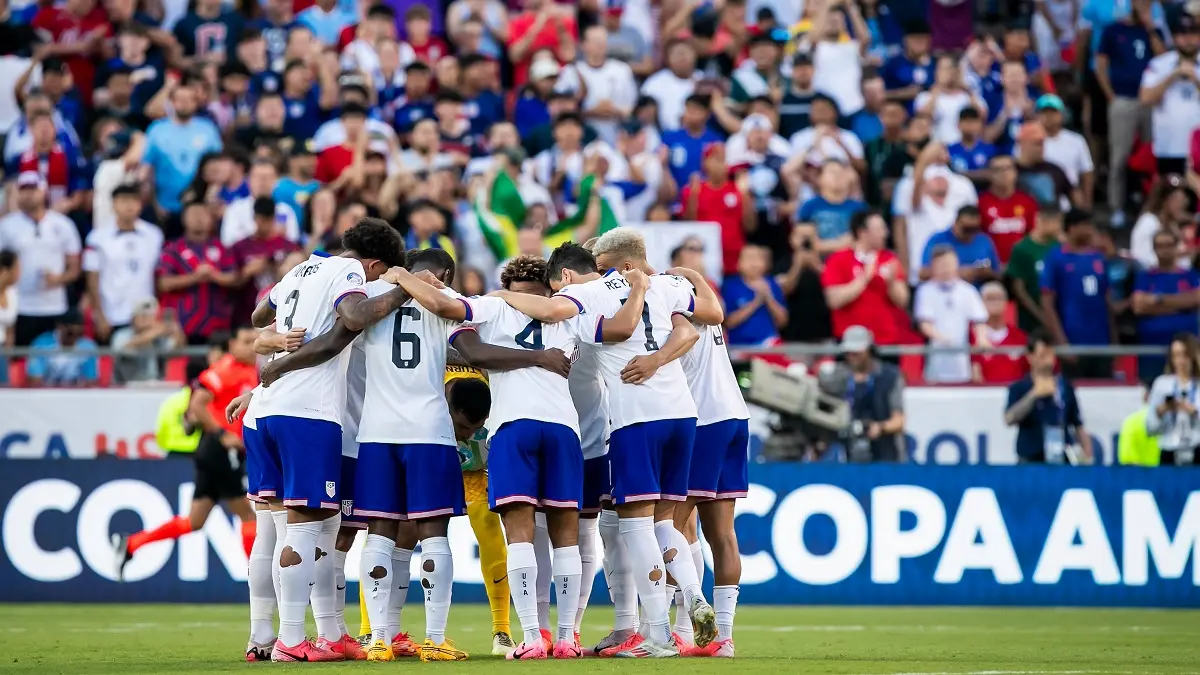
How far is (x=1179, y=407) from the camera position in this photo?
56.7ft

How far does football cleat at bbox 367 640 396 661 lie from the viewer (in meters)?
10.6

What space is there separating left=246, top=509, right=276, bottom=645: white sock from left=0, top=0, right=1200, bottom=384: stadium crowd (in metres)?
6.21

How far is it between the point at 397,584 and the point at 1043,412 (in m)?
8.56

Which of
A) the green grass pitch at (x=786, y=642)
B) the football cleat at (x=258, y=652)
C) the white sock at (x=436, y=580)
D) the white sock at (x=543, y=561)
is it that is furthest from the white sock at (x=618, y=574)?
the football cleat at (x=258, y=652)

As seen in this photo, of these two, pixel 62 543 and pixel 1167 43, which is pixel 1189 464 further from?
pixel 62 543

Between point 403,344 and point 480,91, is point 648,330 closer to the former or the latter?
point 403,344

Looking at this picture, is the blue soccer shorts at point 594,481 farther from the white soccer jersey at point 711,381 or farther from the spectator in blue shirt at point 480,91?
the spectator in blue shirt at point 480,91

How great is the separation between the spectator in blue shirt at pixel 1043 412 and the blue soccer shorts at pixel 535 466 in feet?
25.8

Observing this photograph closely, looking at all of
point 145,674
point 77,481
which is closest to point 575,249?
point 145,674

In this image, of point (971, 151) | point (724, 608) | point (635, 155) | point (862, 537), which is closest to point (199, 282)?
point (635, 155)

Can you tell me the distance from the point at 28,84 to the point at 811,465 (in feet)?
36.8

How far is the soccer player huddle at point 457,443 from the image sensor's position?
10.6 metres

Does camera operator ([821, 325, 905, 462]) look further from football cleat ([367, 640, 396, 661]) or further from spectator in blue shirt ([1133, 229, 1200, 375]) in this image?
football cleat ([367, 640, 396, 661])

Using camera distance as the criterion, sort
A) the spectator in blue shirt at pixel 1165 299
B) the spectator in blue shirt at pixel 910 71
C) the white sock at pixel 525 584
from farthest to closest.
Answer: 1. the spectator in blue shirt at pixel 910 71
2. the spectator in blue shirt at pixel 1165 299
3. the white sock at pixel 525 584
